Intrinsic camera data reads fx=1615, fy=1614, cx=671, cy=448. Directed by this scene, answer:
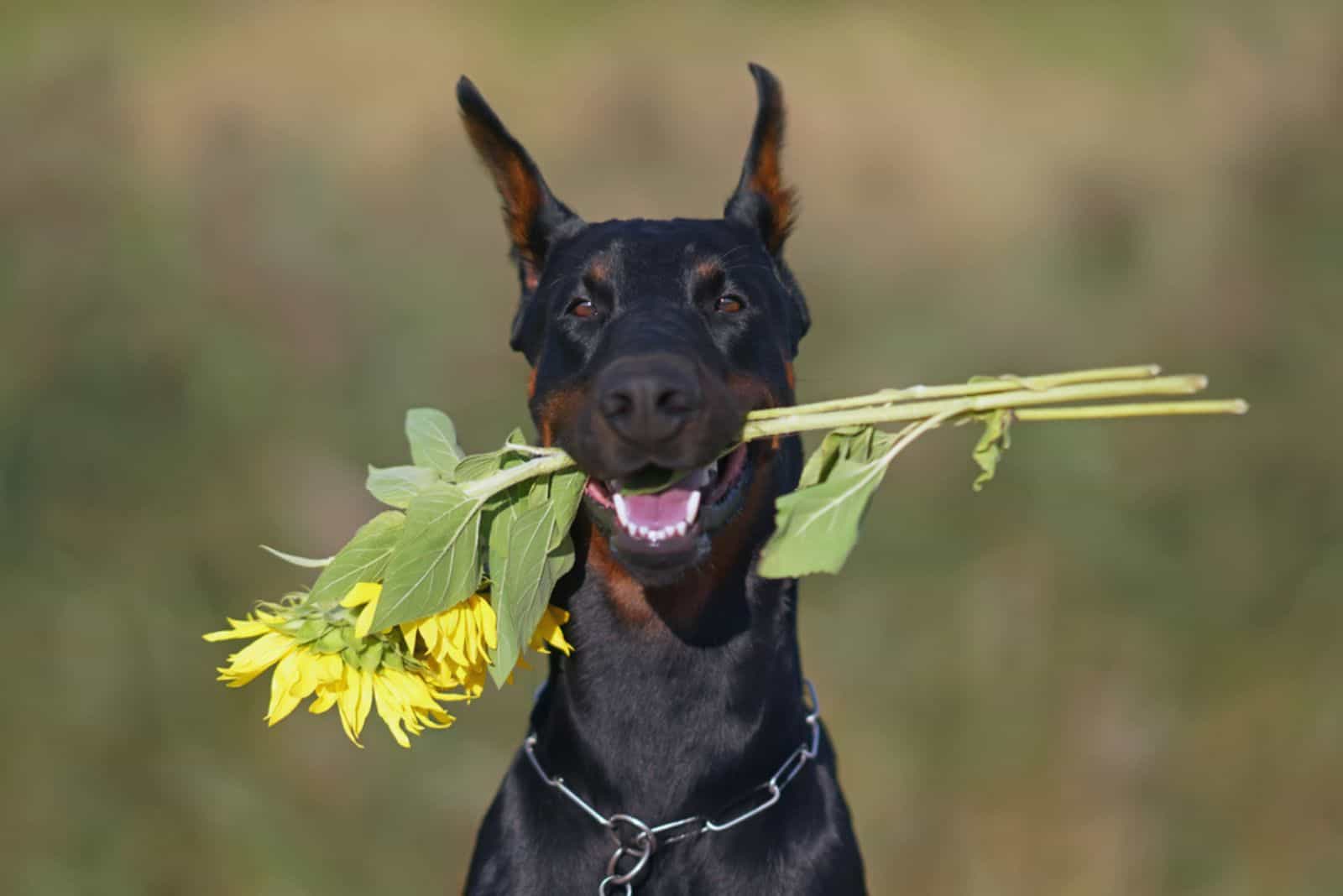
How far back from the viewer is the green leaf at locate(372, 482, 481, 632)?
108 inches

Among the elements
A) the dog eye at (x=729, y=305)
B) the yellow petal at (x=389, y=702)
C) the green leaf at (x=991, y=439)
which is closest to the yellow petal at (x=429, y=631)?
the yellow petal at (x=389, y=702)

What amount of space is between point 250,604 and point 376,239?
230 centimetres

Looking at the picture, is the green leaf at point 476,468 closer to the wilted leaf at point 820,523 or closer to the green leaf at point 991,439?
the wilted leaf at point 820,523

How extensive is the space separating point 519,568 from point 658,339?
1.59 feet

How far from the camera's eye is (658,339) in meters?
2.94

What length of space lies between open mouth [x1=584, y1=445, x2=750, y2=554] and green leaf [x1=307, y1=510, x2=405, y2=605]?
0.37 meters

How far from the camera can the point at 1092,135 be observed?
28.4 feet

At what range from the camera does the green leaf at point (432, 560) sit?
274 centimetres

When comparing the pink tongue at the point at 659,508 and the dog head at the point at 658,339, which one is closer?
the dog head at the point at 658,339

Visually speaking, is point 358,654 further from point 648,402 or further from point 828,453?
point 828,453

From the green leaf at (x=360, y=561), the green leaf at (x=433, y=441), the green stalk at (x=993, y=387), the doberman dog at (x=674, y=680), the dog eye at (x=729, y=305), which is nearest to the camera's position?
the green stalk at (x=993, y=387)

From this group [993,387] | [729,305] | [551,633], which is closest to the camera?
[993,387]

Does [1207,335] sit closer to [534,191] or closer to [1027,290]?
[1027,290]

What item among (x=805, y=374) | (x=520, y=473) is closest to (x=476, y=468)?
(x=520, y=473)
